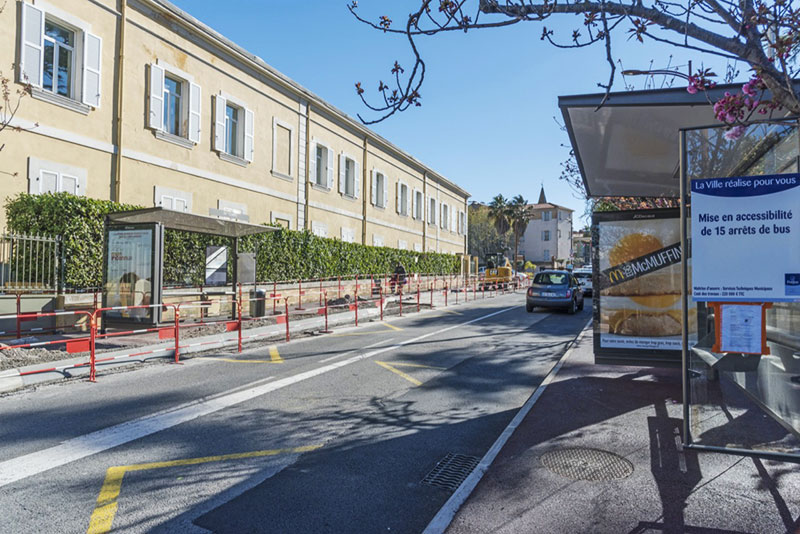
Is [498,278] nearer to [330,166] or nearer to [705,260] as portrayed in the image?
[330,166]

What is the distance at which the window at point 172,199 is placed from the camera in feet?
50.8

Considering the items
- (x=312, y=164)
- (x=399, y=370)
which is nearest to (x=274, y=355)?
(x=399, y=370)

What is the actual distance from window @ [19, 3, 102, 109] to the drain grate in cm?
1354

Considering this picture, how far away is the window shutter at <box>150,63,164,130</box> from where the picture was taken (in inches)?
597

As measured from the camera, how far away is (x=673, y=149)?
23.1 feet

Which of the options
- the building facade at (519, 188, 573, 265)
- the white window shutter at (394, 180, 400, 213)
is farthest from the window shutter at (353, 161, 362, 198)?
the building facade at (519, 188, 573, 265)

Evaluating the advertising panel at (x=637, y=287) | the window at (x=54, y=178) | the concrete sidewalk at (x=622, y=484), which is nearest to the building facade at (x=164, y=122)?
the window at (x=54, y=178)

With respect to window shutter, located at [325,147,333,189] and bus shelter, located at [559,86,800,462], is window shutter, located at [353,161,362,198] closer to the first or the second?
window shutter, located at [325,147,333,189]

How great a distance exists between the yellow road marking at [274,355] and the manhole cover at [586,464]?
600 centimetres

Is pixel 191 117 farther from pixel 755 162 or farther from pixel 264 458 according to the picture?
pixel 755 162

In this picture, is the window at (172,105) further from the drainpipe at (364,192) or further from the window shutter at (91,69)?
the drainpipe at (364,192)

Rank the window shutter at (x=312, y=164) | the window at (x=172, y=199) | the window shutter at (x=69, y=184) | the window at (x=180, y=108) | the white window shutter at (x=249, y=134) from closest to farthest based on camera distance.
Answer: the window shutter at (x=69, y=184)
the window at (x=172, y=199)
the window at (x=180, y=108)
the white window shutter at (x=249, y=134)
the window shutter at (x=312, y=164)

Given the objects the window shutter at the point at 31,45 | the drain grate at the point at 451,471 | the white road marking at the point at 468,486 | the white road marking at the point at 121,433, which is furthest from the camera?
the window shutter at the point at 31,45

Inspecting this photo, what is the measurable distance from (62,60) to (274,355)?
34.0 ft
